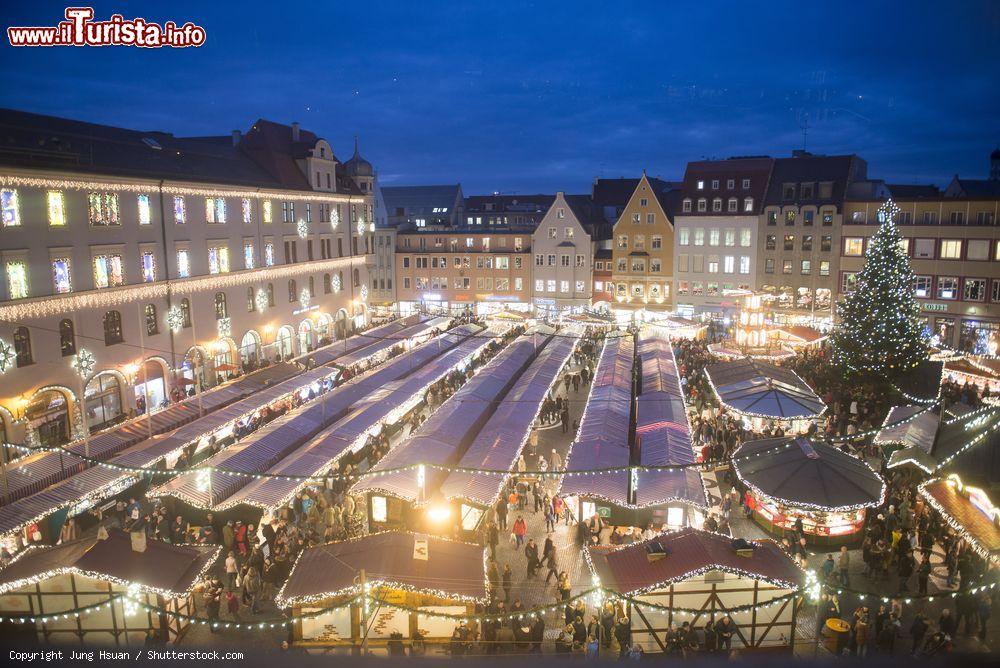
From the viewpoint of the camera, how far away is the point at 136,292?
32344 millimetres

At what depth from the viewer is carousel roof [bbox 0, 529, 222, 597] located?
14062 mm

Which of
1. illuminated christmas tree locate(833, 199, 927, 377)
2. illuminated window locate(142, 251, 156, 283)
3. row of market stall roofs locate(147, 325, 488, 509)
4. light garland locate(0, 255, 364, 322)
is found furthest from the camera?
illuminated window locate(142, 251, 156, 283)

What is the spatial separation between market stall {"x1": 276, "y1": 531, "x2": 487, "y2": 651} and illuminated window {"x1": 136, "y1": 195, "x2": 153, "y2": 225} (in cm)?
2423

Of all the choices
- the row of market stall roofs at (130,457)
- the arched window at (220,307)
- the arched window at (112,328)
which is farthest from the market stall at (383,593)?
the arched window at (220,307)

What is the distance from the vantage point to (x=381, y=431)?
2761 centimetres

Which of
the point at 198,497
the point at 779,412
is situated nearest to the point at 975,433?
the point at 779,412

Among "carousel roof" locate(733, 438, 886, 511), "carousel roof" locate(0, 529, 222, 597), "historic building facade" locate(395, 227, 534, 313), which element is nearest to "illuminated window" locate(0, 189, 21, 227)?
"carousel roof" locate(0, 529, 222, 597)

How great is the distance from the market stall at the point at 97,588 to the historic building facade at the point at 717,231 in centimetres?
5028

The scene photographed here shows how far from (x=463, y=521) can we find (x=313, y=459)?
5412 mm

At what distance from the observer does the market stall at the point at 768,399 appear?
89.1 ft

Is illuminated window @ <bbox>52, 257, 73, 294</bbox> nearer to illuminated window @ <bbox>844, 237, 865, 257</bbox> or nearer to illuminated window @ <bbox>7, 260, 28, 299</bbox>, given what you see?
illuminated window @ <bbox>7, 260, 28, 299</bbox>

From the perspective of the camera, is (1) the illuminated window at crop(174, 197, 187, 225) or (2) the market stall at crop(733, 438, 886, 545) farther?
(1) the illuminated window at crop(174, 197, 187, 225)

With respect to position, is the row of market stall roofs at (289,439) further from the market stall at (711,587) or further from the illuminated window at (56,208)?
the illuminated window at (56,208)

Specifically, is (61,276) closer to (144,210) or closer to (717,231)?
(144,210)
